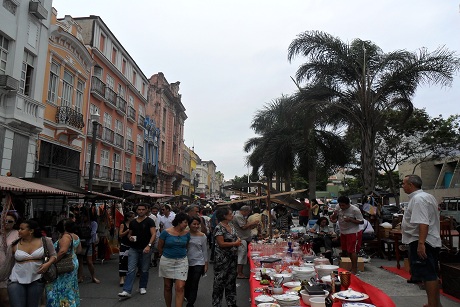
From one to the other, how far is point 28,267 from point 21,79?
38.4ft

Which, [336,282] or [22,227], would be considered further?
[22,227]

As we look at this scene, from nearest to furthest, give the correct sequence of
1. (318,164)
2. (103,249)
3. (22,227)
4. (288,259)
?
1. (22,227)
2. (288,259)
3. (103,249)
4. (318,164)

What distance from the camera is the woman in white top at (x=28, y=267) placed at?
15.6 ft

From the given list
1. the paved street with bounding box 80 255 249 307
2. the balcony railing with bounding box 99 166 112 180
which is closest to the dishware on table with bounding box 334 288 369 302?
the paved street with bounding box 80 255 249 307

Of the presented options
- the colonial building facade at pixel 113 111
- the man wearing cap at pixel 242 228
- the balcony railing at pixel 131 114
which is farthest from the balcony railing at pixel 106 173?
the man wearing cap at pixel 242 228

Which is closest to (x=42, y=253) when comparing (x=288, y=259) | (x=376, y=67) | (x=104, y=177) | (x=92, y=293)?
(x=92, y=293)

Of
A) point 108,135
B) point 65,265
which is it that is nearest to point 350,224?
point 65,265

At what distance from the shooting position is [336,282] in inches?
142

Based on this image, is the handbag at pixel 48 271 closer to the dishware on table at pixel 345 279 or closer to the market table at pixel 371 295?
the market table at pixel 371 295

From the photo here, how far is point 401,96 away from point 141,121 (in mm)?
24424

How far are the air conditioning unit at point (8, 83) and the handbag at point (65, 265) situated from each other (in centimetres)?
986

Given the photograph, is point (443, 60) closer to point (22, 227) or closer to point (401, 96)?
point (401, 96)

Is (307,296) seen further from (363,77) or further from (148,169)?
(148,169)

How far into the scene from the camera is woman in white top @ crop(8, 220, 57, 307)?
4.75 m
